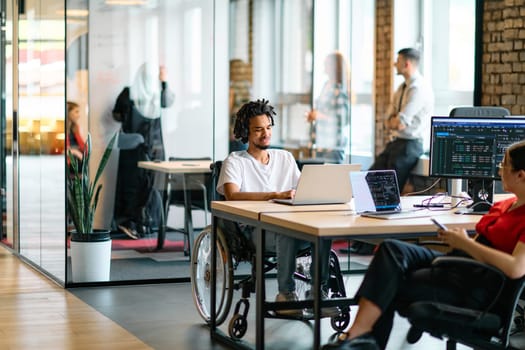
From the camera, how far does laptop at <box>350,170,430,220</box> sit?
15.9ft

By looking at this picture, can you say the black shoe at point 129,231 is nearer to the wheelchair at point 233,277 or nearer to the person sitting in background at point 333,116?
the wheelchair at point 233,277

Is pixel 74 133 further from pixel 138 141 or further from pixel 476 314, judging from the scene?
pixel 476 314

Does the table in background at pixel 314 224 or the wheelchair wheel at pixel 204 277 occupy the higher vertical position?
the table in background at pixel 314 224

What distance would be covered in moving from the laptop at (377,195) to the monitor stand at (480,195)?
273 mm

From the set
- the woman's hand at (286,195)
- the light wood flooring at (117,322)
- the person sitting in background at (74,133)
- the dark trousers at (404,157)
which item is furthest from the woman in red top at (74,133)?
the dark trousers at (404,157)

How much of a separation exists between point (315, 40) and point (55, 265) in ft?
9.36

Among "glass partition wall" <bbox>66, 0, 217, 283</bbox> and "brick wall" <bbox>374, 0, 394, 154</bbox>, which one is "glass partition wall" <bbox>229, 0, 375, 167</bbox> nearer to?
"brick wall" <bbox>374, 0, 394, 154</bbox>

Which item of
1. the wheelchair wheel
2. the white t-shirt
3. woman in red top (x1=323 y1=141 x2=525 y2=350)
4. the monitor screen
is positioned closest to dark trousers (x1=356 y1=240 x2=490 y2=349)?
woman in red top (x1=323 y1=141 x2=525 y2=350)

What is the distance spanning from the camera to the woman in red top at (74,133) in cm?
725

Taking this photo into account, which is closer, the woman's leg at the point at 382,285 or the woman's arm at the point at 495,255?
the woman's arm at the point at 495,255

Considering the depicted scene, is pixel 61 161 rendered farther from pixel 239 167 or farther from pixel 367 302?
pixel 367 302

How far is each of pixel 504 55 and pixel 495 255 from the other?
14.6 ft

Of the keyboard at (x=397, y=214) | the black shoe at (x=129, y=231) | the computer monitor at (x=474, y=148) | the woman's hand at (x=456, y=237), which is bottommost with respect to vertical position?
the black shoe at (x=129, y=231)

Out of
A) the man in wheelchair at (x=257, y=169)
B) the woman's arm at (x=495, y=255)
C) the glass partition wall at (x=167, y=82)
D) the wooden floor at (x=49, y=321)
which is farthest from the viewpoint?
the glass partition wall at (x=167, y=82)
